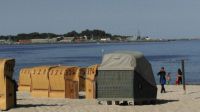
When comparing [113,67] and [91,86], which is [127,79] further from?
[91,86]

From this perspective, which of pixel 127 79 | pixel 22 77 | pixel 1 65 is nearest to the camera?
pixel 1 65

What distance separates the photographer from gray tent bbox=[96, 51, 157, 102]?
2089 cm

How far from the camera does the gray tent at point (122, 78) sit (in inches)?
822

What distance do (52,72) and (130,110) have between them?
7.52 meters

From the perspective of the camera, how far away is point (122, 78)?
822 inches

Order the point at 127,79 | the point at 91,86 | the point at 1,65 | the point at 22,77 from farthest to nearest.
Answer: the point at 22,77
the point at 91,86
the point at 127,79
the point at 1,65

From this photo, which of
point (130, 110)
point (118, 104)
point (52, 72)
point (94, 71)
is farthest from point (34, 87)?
point (130, 110)

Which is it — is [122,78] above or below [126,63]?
below

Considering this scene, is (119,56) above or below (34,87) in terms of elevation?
above

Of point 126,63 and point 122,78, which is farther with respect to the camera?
point 126,63

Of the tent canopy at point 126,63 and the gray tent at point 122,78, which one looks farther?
the tent canopy at point 126,63

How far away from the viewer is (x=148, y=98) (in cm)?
2197

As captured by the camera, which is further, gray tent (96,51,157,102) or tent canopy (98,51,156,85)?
tent canopy (98,51,156,85)

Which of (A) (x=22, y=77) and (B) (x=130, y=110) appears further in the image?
(A) (x=22, y=77)
